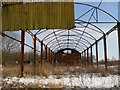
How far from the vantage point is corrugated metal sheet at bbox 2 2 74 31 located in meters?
12.5

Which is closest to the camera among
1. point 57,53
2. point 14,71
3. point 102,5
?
point 102,5

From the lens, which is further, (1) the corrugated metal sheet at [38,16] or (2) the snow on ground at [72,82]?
(1) the corrugated metal sheet at [38,16]

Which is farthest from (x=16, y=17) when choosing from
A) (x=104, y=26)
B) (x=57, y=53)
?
(x=57, y=53)

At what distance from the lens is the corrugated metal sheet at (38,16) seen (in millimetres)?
12484

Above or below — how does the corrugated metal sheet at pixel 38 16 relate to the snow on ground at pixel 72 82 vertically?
above

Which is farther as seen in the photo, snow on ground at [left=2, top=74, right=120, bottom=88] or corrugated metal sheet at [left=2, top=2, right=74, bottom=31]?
corrugated metal sheet at [left=2, top=2, right=74, bottom=31]

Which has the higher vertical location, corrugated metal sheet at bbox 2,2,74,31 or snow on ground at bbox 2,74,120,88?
corrugated metal sheet at bbox 2,2,74,31

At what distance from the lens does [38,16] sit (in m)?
12.7

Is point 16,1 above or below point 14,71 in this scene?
above

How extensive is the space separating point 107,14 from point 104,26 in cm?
371

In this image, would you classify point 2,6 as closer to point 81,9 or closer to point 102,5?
point 81,9

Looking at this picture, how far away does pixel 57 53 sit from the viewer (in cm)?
4141

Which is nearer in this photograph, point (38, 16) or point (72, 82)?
point (72, 82)

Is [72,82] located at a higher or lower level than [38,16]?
lower
